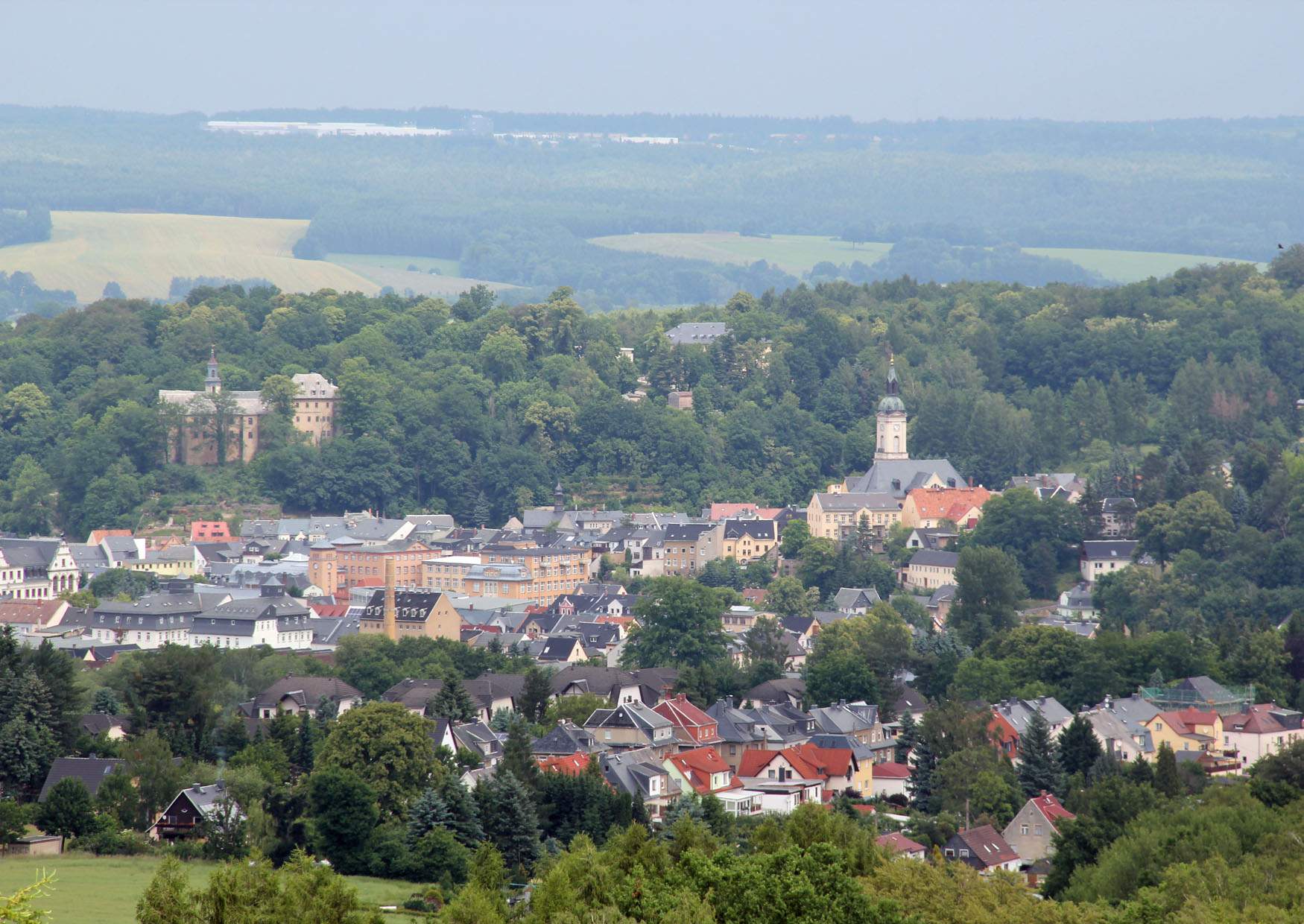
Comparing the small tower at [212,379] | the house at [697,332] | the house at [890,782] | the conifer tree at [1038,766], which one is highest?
the conifer tree at [1038,766]

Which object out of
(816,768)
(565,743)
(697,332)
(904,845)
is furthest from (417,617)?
(697,332)

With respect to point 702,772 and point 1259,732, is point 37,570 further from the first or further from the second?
point 1259,732

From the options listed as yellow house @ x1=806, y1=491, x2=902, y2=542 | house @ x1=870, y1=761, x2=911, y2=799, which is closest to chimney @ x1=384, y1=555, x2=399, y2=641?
yellow house @ x1=806, y1=491, x2=902, y2=542

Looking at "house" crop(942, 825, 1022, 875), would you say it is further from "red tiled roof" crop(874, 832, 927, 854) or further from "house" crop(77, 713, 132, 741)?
"house" crop(77, 713, 132, 741)

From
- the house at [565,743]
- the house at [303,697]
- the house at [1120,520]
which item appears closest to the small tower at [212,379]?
the house at [1120,520]

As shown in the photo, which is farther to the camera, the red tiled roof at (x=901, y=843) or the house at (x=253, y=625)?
the house at (x=253, y=625)

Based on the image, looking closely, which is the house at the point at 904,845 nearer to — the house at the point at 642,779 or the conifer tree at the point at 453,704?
the house at the point at 642,779

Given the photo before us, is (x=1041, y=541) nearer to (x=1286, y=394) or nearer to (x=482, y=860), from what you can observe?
(x=1286, y=394)
